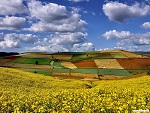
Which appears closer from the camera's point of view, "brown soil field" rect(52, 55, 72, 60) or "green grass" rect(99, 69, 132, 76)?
"green grass" rect(99, 69, 132, 76)

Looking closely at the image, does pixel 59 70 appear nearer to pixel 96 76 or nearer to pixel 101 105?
pixel 96 76

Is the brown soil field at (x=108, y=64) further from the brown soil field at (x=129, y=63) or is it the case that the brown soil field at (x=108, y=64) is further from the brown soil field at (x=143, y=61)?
the brown soil field at (x=143, y=61)

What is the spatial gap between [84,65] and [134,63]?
22.1 meters

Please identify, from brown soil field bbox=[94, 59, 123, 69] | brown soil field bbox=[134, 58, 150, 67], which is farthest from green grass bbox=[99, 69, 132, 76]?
brown soil field bbox=[134, 58, 150, 67]

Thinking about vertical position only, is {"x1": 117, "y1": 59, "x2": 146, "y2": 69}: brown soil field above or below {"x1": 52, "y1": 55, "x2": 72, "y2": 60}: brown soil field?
below

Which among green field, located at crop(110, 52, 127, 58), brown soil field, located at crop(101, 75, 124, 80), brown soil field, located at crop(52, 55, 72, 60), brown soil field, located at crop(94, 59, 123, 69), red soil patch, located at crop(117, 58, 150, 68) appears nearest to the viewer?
brown soil field, located at crop(101, 75, 124, 80)

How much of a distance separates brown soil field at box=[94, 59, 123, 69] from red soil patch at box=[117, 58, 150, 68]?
7.38 ft

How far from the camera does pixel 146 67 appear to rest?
12731 centimetres

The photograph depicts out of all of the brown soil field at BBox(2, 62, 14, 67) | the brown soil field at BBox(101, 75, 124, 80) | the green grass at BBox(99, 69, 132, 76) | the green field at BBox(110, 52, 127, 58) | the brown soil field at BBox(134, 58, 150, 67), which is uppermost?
the green field at BBox(110, 52, 127, 58)

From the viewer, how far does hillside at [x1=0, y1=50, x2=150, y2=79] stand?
11888 cm

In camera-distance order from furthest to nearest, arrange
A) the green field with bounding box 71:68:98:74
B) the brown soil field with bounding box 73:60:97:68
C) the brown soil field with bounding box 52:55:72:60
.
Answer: the brown soil field with bounding box 52:55:72:60, the brown soil field with bounding box 73:60:97:68, the green field with bounding box 71:68:98:74

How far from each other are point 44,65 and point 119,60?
115 feet

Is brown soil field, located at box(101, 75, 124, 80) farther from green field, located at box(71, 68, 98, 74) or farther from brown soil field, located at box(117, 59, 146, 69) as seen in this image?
brown soil field, located at box(117, 59, 146, 69)

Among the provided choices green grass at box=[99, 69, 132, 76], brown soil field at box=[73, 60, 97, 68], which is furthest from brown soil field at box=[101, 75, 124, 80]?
brown soil field at box=[73, 60, 97, 68]
